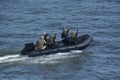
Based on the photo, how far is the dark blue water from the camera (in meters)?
28.2

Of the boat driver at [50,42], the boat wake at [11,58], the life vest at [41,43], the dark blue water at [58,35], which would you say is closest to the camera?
the dark blue water at [58,35]

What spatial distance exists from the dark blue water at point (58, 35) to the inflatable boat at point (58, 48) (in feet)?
1.00

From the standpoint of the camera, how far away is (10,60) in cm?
2936

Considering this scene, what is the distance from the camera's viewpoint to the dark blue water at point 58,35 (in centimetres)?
2816

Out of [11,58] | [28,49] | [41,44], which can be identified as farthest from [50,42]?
[11,58]

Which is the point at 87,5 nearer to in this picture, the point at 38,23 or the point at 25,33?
the point at 38,23

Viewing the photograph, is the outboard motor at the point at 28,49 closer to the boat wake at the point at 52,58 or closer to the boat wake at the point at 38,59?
the boat wake at the point at 38,59

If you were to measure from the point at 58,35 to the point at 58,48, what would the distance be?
18.3 feet

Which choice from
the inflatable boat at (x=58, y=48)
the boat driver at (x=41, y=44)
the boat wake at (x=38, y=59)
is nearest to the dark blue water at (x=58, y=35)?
the boat wake at (x=38, y=59)

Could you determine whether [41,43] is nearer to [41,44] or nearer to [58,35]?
[41,44]

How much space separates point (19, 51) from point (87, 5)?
51.0ft

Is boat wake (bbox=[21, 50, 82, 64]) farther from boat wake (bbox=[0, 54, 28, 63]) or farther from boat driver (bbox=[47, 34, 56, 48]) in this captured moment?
boat driver (bbox=[47, 34, 56, 48])

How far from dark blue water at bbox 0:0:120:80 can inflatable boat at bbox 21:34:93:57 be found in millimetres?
306

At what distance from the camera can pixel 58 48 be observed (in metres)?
30.5
